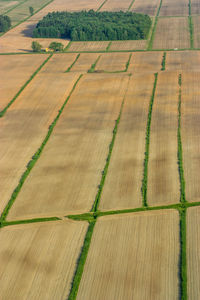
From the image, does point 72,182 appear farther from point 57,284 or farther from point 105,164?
point 57,284

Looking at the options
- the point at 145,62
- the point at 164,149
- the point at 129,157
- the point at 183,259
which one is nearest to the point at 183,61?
the point at 145,62

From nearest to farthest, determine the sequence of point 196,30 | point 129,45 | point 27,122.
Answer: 1. point 27,122
2. point 129,45
3. point 196,30

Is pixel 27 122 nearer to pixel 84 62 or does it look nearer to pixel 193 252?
pixel 84 62

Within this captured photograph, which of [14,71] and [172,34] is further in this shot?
[172,34]

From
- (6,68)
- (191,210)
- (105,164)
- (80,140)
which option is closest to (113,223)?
(191,210)

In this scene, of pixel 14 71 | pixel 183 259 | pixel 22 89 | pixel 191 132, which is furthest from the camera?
pixel 14 71

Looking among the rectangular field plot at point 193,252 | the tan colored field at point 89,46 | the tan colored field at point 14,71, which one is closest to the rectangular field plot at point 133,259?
the rectangular field plot at point 193,252

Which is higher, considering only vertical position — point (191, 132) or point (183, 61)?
point (183, 61)
